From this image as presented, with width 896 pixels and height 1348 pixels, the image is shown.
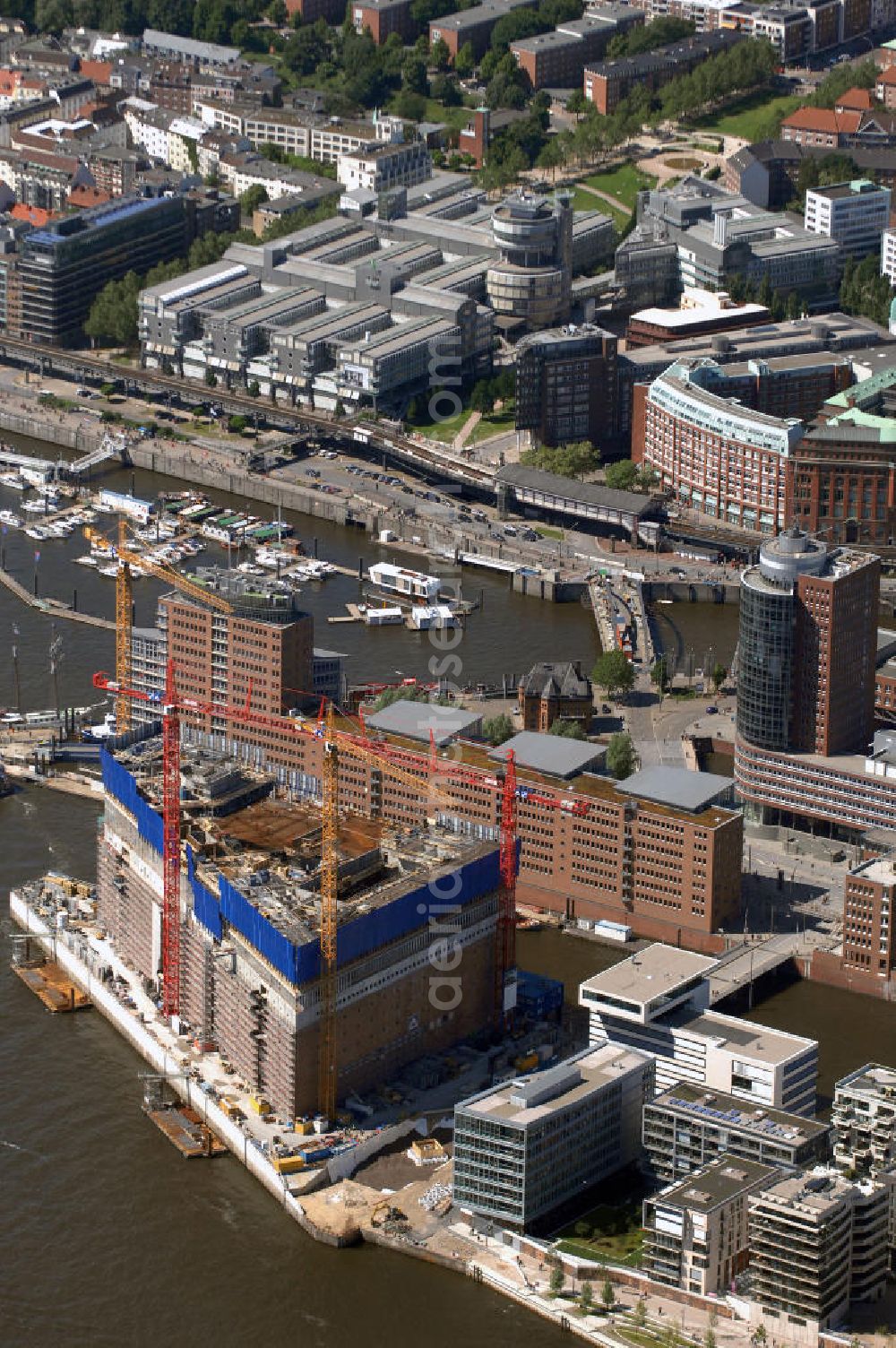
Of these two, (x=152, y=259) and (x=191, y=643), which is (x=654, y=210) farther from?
(x=191, y=643)

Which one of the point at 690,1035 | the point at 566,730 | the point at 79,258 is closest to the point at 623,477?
the point at 566,730

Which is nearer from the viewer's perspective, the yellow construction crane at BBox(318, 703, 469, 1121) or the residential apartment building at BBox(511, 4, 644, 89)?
the yellow construction crane at BBox(318, 703, 469, 1121)

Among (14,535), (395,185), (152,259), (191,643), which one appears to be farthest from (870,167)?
(191,643)

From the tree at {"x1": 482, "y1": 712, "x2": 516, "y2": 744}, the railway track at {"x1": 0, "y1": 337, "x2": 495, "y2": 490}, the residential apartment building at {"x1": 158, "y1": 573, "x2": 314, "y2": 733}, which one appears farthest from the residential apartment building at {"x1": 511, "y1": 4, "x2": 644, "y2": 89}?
the tree at {"x1": 482, "y1": 712, "x2": 516, "y2": 744}

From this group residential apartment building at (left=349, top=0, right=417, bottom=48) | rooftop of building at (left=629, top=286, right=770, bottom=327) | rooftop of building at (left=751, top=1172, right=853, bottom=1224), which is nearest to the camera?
rooftop of building at (left=751, top=1172, right=853, bottom=1224)

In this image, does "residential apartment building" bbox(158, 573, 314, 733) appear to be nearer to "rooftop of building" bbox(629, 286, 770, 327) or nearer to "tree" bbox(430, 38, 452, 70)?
"rooftop of building" bbox(629, 286, 770, 327)

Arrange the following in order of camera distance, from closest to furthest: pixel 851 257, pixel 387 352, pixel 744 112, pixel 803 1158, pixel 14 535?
1. pixel 803 1158
2. pixel 14 535
3. pixel 387 352
4. pixel 851 257
5. pixel 744 112

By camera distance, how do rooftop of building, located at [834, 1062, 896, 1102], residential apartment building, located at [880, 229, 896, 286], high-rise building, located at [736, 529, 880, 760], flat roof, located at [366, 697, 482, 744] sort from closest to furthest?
rooftop of building, located at [834, 1062, 896, 1102]
high-rise building, located at [736, 529, 880, 760]
flat roof, located at [366, 697, 482, 744]
residential apartment building, located at [880, 229, 896, 286]
